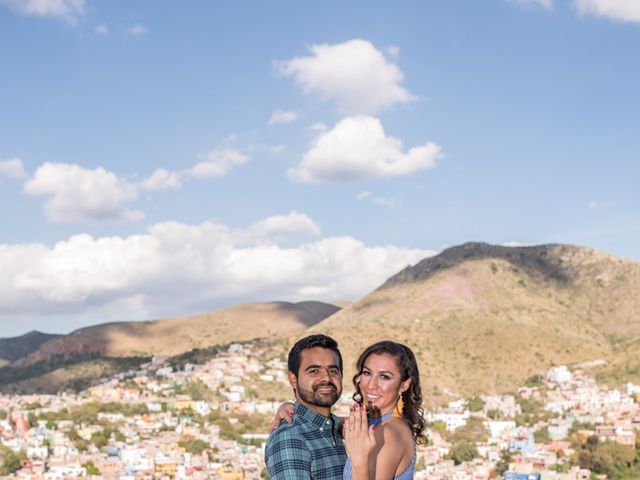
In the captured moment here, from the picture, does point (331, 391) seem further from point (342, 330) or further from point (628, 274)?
point (628, 274)

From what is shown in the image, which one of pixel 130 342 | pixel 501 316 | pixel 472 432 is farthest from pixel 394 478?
pixel 130 342

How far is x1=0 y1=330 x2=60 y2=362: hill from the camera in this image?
105831 mm

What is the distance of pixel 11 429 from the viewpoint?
39656 mm

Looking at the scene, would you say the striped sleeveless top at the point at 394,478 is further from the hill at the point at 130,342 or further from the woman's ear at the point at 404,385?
the hill at the point at 130,342

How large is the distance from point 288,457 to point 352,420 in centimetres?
43

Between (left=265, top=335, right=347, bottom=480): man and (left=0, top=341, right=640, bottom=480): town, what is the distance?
25434mm

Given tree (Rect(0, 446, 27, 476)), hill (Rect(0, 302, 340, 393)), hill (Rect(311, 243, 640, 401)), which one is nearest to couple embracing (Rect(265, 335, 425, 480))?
tree (Rect(0, 446, 27, 476))

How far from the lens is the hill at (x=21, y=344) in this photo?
106 metres

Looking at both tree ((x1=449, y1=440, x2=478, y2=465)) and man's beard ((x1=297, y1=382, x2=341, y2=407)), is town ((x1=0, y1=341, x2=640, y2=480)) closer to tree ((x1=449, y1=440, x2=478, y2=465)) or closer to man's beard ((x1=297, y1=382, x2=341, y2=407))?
tree ((x1=449, y1=440, x2=478, y2=465))

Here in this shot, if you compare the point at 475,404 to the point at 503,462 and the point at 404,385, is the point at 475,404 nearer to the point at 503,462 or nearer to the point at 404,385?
the point at 503,462

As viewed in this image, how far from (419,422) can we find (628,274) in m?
68.0

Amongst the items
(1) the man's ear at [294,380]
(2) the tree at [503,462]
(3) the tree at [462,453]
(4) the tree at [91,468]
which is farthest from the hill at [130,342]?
(1) the man's ear at [294,380]

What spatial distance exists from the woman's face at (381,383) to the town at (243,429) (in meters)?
25.6

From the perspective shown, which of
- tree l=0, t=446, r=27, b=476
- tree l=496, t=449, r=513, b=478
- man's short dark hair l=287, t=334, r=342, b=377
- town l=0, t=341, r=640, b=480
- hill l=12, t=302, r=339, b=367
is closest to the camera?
man's short dark hair l=287, t=334, r=342, b=377
